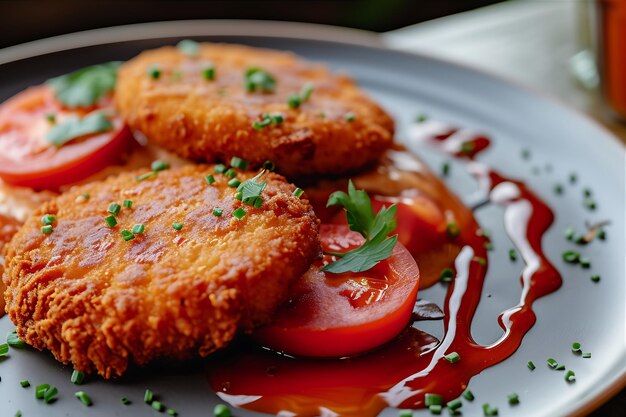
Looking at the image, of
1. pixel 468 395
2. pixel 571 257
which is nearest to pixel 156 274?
pixel 468 395

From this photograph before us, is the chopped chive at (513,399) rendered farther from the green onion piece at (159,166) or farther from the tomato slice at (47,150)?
the tomato slice at (47,150)

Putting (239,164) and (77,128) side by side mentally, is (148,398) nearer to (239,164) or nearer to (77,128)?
(239,164)

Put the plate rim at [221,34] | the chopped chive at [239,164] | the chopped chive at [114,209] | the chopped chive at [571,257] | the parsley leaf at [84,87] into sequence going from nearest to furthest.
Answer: the chopped chive at [114,209] → the chopped chive at [239,164] → the chopped chive at [571,257] → the parsley leaf at [84,87] → the plate rim at [221,34]

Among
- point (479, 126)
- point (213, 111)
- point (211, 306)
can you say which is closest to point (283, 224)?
point (211, 306)

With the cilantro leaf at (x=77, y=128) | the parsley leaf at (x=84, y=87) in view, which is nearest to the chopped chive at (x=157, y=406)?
the cilantro leaf at (x=77, y=128)

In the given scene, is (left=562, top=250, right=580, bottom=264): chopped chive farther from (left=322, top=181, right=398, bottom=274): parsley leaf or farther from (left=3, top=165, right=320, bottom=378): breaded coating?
(left=3, top=165, right=320, bottom=378): breaded coating

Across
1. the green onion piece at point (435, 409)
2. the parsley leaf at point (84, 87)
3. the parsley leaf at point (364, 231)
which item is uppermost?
the parsley leaf at point (84, 87)

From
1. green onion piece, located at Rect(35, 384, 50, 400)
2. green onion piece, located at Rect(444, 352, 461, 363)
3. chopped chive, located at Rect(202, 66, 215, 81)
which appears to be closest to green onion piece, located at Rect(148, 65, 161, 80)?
chopped chive, located at Rect(202, 66, 215, 81)
